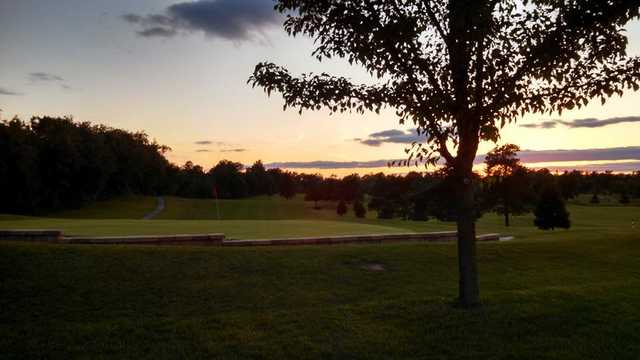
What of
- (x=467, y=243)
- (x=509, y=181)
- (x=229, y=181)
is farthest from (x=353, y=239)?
(x=229, y=181)

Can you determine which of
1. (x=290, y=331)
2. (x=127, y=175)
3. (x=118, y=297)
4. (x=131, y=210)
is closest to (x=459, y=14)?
(x=290, y=331)

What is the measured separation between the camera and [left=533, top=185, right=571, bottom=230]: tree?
46969 millimetres

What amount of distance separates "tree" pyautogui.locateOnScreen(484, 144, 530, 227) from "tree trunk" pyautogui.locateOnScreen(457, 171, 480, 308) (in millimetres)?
46215

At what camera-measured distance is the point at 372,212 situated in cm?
8175

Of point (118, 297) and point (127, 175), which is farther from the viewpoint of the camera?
point (127, 175)

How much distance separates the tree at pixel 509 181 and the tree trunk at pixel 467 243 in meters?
46.2

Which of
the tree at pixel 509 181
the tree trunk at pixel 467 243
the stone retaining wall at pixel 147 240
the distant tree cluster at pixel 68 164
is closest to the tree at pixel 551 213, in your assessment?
the tree at pixel 509 181

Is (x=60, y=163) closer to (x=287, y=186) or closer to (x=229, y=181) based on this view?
(x=229, y=181)

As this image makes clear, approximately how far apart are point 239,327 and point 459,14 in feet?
18.5

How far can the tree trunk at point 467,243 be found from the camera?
9797mm

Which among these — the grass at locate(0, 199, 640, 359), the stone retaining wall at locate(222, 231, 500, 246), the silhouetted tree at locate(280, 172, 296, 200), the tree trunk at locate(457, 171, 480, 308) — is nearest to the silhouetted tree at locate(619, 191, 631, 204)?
the silhouetted tree at locate(280, 172, 296, 200)

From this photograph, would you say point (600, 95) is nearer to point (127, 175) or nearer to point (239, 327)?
point (239, 327)

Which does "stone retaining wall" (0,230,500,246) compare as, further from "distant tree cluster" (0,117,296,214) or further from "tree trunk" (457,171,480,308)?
"distant tree cluster" (0,117,296,214)

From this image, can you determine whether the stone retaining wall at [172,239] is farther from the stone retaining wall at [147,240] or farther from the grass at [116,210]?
the grass at [116,210]
